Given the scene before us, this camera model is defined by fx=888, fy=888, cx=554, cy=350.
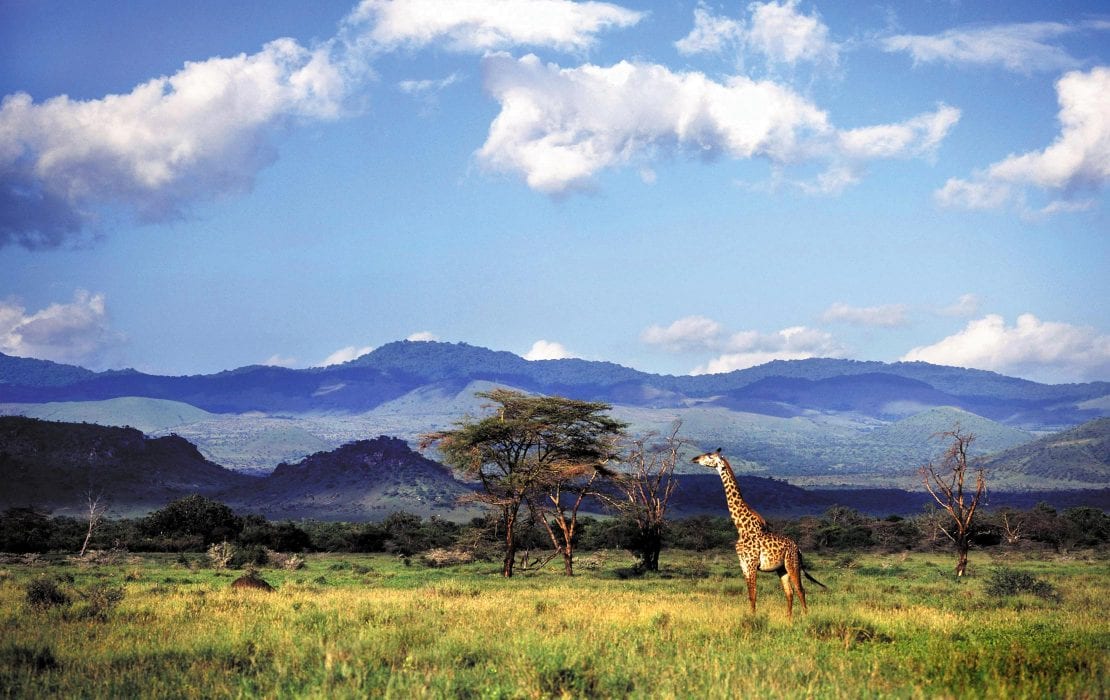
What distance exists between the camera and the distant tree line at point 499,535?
6056 cm

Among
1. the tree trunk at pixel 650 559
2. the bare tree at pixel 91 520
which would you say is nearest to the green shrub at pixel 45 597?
the tree trunk at pixel 650 559

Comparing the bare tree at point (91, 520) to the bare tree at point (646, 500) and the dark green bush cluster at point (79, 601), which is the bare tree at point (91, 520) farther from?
the dark green bush cluster at point (79, 601)

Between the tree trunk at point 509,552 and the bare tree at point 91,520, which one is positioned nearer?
the tree trunk at point 509,552

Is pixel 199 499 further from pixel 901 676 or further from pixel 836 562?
pixel 901 676

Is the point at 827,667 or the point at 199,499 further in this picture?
the point at 199,499

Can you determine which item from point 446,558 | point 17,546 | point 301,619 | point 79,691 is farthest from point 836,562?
point 17,546

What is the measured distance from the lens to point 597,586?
3216 cm

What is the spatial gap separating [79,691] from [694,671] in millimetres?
8114

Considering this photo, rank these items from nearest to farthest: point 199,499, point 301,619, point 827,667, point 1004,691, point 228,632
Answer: point 1004,691, point 827,667, point 228,632, point 301,619, point 199,499

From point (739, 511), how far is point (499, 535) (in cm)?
4590

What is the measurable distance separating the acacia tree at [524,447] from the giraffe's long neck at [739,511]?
18.2 meters

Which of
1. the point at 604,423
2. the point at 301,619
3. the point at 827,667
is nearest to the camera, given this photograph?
the point at 827,667

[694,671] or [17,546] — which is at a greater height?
[694,671]

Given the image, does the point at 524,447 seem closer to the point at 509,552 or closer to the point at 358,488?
the point at 509,552
